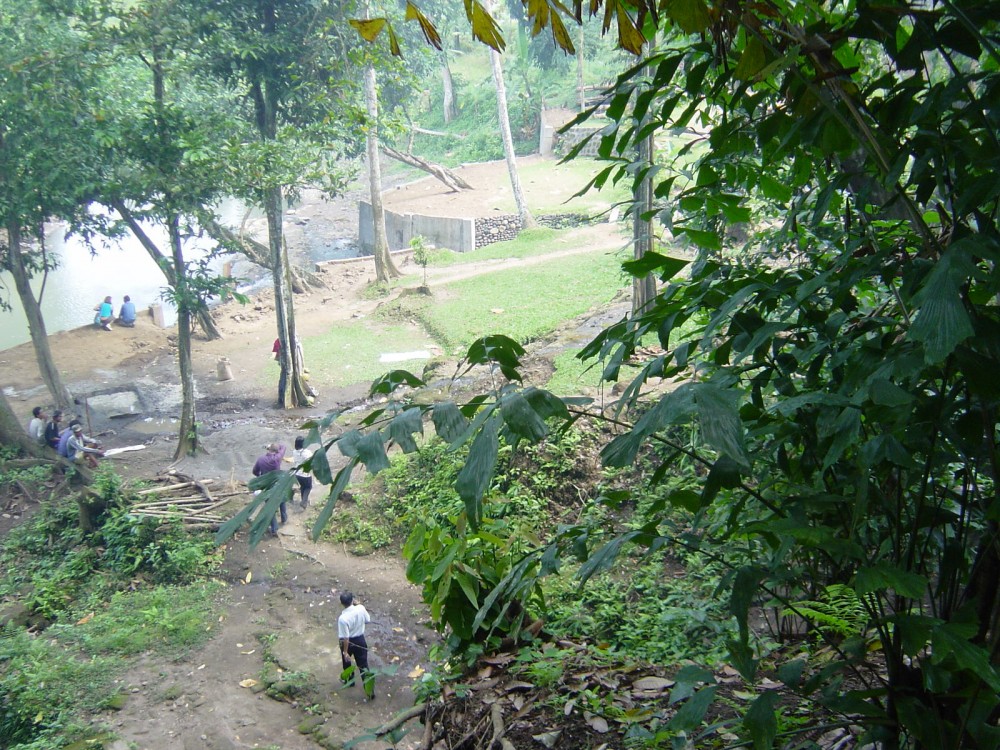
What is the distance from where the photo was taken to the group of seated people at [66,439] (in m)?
10.7

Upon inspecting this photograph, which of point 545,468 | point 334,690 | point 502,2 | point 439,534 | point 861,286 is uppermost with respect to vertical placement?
point 502,2

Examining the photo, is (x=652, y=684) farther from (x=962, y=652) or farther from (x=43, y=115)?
(x=43, y=115)

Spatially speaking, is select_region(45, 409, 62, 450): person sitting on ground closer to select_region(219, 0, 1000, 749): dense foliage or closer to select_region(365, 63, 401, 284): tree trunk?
select_region(365, 63, 401, 284): tree trunk

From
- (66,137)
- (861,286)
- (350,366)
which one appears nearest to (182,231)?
(66,137)

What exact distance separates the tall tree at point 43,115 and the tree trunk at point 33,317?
120 centimetres

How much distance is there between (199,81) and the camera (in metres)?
11.7

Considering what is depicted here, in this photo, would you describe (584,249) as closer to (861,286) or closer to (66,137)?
(66,137)

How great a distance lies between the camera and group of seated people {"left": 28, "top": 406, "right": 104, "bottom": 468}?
35.2 ft

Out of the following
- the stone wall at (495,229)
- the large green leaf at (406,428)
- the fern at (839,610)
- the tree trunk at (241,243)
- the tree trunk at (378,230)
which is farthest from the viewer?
the stone wall at (495,229)

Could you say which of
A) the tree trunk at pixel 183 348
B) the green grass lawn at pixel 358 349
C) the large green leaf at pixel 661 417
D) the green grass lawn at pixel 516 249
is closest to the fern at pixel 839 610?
the large green leaf at pixel 661 417

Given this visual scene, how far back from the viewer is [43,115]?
10.1 metres

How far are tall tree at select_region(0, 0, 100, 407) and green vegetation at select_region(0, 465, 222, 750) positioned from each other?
391 cm

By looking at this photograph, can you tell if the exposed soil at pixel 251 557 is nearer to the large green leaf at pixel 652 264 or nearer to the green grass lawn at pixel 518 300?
the green grass lawn at pixel 518 300

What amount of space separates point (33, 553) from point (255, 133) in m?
7.00
